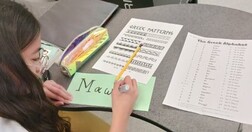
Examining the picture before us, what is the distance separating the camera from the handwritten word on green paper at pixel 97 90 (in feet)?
2.98

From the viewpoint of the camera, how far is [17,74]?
2.58 ft

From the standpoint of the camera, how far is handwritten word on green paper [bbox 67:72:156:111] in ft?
2.98

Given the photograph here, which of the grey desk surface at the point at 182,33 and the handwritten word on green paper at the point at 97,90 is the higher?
the grey desk surface at the point at 182,33

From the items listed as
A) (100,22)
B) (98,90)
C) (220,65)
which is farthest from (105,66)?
(220,65)

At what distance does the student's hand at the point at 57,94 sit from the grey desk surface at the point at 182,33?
39mm

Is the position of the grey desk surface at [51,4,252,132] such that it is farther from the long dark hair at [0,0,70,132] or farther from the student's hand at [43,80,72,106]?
the long dark hair at [0,0,70,132]

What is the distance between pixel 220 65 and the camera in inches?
36.6

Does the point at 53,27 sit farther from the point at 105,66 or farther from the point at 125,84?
the point at 125,84

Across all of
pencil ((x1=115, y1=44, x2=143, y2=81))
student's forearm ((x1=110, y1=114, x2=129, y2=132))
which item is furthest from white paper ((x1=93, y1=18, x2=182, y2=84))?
student's forearm ((x1=110, y1=114, x2=129, y2=132))

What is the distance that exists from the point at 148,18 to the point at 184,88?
344 millimetres

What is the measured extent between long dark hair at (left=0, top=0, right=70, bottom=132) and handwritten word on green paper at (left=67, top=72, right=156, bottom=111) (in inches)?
4.4

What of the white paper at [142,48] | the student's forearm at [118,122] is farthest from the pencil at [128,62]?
→ the student's forearm at [118,122]

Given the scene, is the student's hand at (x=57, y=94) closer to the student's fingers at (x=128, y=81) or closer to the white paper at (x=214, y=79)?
the student's fingers at (x=128, y=81)

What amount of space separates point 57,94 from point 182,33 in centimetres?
42
